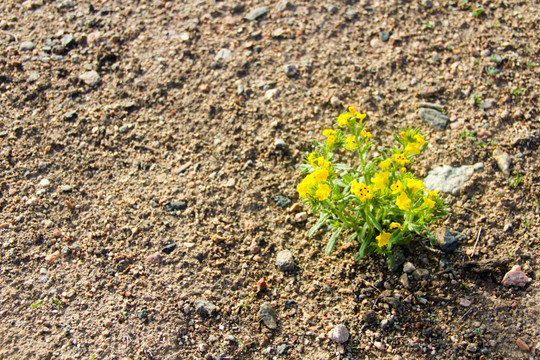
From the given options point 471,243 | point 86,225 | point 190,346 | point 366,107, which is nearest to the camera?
point 190,346

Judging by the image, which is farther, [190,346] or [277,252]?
[277,252]

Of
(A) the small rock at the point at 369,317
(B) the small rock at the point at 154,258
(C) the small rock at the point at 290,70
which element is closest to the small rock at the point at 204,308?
(B) the small rock at the point at 154,258

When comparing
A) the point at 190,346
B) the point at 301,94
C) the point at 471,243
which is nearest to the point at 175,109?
the point at 301,94

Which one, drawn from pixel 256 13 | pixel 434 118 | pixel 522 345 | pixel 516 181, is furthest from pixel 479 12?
pixel 522 345

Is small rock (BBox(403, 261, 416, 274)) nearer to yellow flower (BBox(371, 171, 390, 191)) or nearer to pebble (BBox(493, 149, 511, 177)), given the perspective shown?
yellow flower (BBox(371, 171, 390, 191))

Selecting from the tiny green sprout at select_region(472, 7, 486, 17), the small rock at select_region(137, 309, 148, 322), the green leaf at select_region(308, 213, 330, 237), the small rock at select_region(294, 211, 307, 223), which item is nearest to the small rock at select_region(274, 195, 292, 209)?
the small rock at select_region(294, 211, 307, 223)

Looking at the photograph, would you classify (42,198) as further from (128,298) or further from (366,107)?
(366,107)

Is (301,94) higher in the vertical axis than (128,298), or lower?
higher
